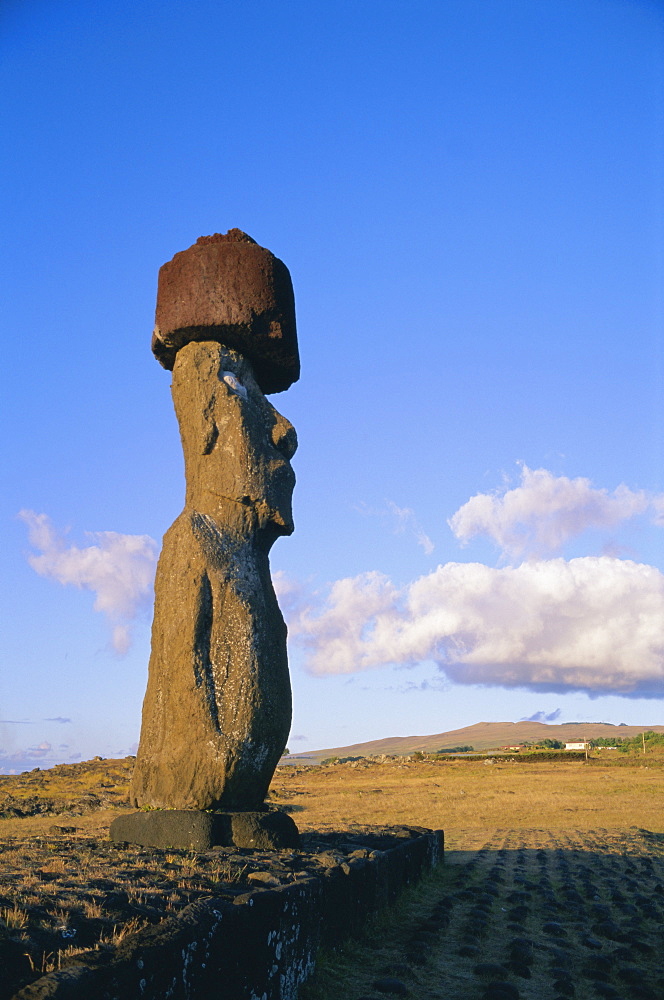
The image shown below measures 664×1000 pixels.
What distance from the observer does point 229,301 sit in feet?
31.8

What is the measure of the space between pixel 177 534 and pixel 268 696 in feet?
6.92

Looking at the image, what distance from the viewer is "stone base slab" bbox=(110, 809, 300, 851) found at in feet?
Result: 25.0

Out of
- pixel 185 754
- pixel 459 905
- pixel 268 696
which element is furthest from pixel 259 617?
pixel 459 905

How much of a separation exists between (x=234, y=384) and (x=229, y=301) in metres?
1.02

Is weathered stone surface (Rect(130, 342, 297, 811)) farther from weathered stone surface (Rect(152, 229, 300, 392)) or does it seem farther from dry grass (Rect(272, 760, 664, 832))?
dry grass (Rect(272, 760, 664, 832))

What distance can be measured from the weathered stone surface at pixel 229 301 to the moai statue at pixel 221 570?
17 millimetres

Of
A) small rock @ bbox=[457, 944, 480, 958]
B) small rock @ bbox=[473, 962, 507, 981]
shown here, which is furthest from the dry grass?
small rock @ bbox=[473, 962, 507, 981]

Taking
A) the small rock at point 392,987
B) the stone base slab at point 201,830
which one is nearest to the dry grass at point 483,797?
the stone base slab at point 201,830

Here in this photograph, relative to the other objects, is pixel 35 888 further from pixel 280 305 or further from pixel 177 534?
pixel 280 305

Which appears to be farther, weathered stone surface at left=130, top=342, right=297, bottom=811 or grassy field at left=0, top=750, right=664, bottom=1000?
weathered stone surface at left=130, top=342, right=297, bottom=811

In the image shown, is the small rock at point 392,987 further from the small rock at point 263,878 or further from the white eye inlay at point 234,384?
the white eye inlay at point 234,384

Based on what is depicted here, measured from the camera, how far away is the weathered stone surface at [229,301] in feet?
31.8

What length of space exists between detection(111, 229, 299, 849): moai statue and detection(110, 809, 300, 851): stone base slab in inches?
0.5

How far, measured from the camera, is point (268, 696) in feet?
27.7
